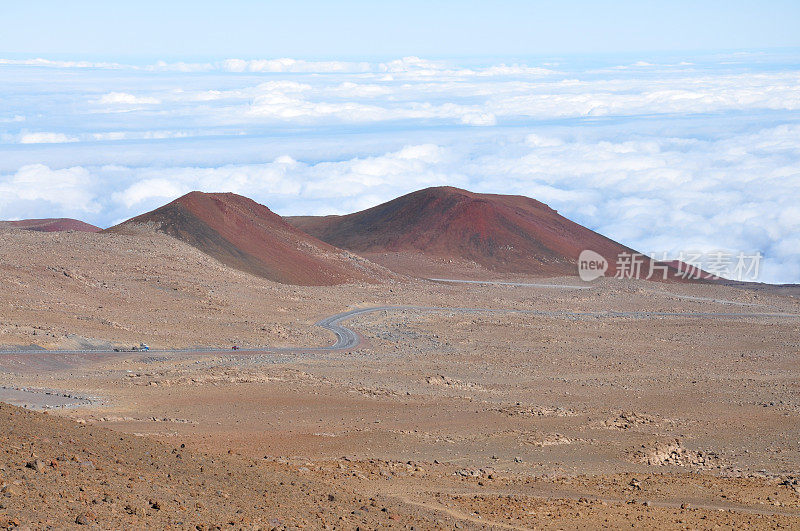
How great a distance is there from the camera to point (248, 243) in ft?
199

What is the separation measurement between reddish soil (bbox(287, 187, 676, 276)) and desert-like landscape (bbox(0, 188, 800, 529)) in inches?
626

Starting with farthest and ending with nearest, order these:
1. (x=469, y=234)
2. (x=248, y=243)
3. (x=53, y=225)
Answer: (x=53, y=225), (x=469, y=234), (x=248, y=243)

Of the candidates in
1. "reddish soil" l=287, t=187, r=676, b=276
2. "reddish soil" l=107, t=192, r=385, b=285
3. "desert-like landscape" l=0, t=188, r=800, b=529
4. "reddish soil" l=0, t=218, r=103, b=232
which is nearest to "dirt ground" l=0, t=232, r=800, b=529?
"desert-like landscape" l=0, t=188, r=800, b=529

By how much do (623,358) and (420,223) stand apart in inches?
2099

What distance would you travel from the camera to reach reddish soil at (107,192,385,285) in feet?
188

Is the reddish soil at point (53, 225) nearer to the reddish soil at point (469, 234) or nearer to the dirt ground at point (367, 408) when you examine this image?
the reddish soil at point (469, 234)

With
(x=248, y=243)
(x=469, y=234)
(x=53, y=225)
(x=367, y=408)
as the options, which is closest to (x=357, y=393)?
(x=367, y=408)

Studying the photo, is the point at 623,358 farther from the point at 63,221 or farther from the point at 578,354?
the point at 63,221

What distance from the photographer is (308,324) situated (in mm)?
41438

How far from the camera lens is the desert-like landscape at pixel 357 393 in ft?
40.3

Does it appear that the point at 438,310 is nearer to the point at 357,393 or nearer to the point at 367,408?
the point at 357,393

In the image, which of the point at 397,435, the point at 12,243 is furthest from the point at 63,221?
the point at 397,435

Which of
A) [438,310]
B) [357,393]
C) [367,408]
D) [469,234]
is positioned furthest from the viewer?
[469,234]

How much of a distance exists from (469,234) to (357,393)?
60.6 m
